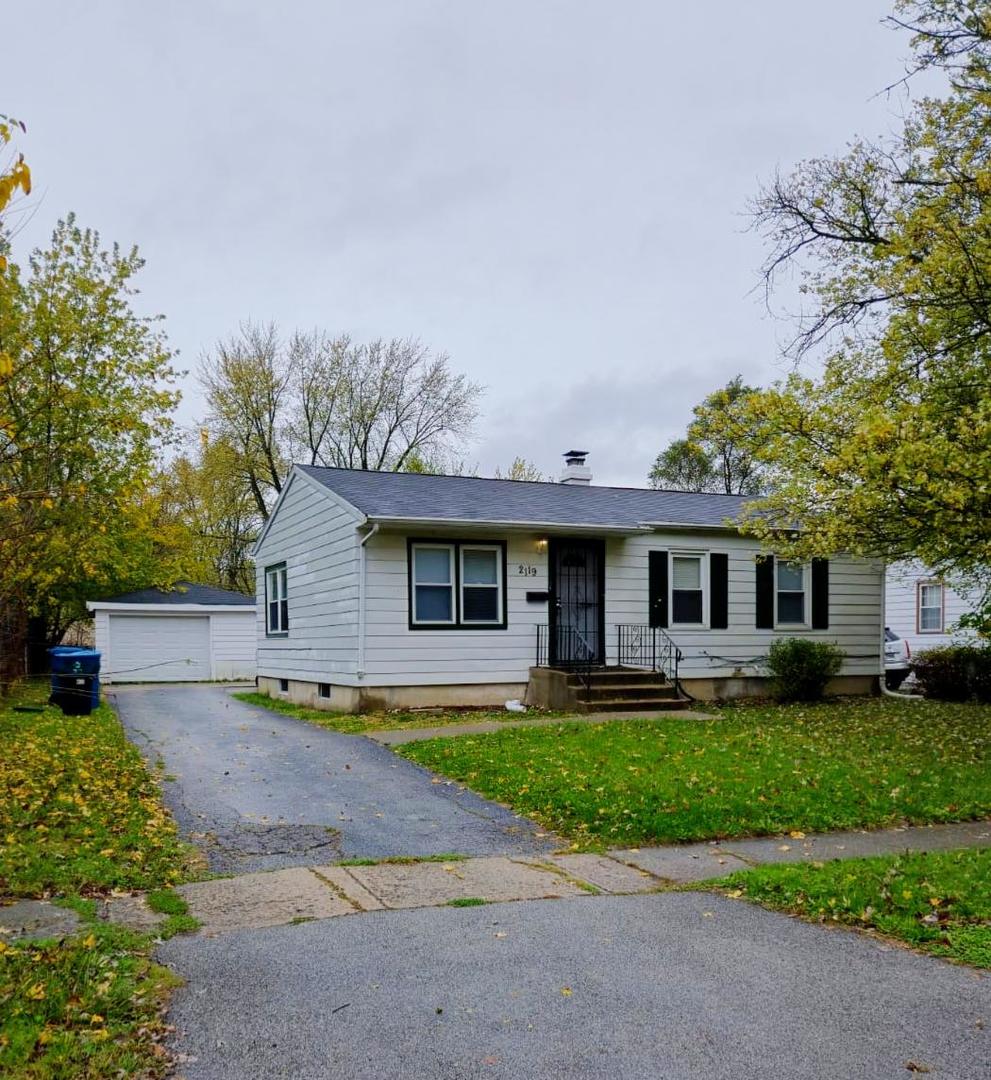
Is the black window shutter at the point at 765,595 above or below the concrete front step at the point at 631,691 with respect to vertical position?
above

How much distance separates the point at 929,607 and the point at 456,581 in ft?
46.4

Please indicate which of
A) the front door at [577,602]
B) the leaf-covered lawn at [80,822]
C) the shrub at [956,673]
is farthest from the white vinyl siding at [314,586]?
the shrub at [956,673]

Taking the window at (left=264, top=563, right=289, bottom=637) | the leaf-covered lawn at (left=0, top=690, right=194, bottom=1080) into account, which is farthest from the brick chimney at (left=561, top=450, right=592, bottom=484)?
the leaf-covered lawn at (left=0, top=690, right=194, bottom=1080)

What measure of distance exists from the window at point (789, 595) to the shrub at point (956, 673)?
8.32ft

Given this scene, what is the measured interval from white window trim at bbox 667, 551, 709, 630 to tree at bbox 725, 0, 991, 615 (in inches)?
144

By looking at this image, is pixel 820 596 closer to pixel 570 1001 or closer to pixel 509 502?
pixel 509 502

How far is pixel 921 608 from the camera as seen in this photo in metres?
23.2

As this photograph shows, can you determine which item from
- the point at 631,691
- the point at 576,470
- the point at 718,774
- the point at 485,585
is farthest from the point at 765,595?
the point at 718,774

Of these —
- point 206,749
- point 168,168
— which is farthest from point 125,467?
point 206,749

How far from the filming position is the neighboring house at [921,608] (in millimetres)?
22344

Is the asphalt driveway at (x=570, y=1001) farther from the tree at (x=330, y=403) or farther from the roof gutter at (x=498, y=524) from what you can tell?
the tree at (x=330, y=403)

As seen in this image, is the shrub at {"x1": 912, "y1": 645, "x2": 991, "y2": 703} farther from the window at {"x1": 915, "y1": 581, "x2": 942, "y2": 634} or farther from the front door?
the front door

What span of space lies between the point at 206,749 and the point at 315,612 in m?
5.57

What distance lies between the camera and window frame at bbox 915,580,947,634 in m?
22.5
